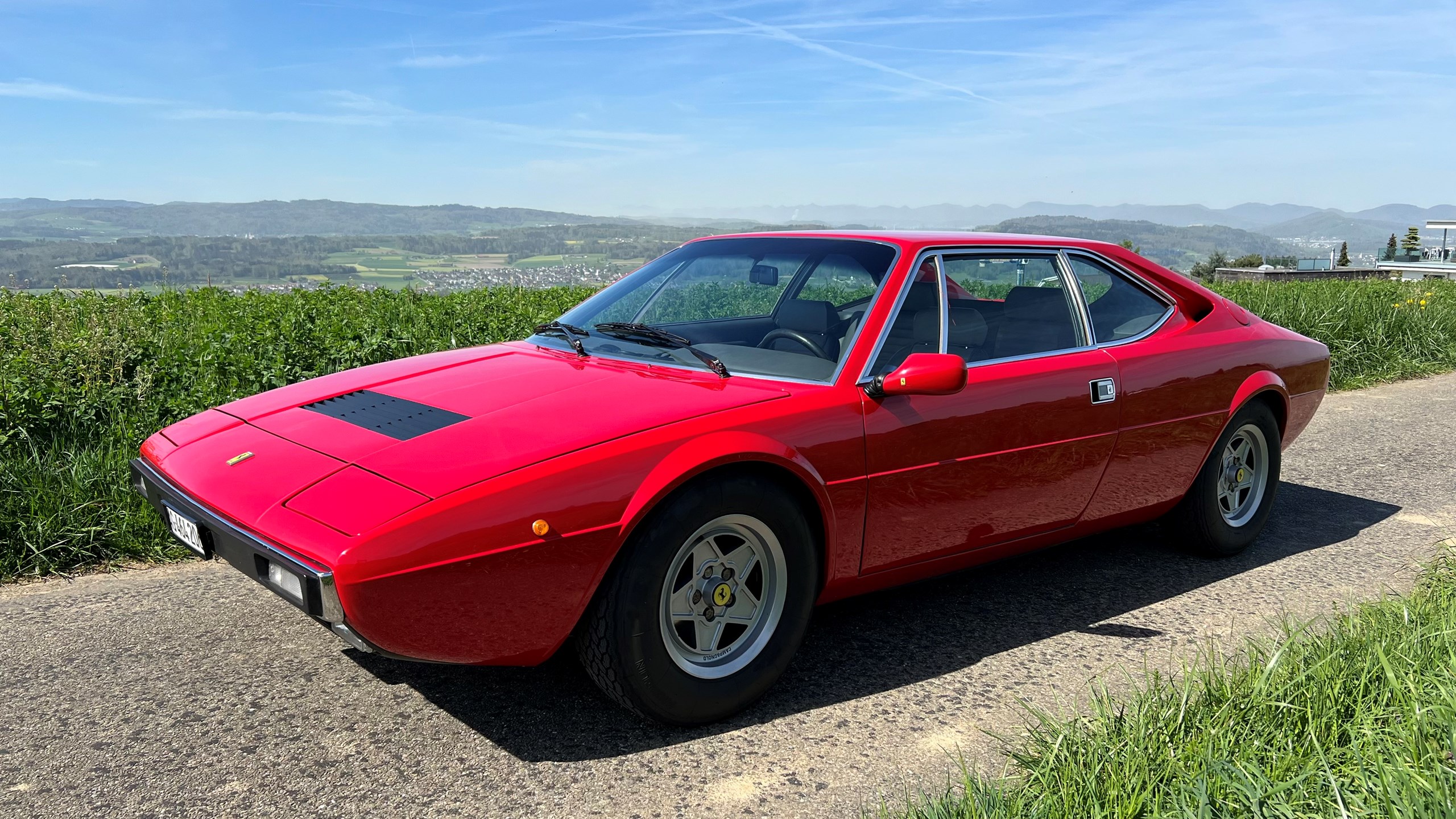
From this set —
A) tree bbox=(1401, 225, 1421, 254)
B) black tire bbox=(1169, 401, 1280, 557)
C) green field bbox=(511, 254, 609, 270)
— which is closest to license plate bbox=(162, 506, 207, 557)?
black tire bbox=(1169, 401, 1280, 557)

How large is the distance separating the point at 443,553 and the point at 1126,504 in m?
2.91

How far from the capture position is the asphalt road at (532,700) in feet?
8.52

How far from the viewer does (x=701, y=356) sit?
11.2 ft

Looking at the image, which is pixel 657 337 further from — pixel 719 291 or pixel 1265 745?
pixel 1265 745

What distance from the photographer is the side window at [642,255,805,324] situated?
3967 millimetres

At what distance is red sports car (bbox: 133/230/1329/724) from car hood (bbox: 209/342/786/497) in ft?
0.04

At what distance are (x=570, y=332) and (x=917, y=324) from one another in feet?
4.37

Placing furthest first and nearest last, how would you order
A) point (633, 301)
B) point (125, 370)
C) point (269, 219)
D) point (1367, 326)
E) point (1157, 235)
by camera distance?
point (269, 219)
point (1157, 235)
point (1367, 326)
point (125, 370)
point (633, 301)

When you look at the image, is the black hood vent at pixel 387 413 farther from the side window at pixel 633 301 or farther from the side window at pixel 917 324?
the side window at pixel 917 324

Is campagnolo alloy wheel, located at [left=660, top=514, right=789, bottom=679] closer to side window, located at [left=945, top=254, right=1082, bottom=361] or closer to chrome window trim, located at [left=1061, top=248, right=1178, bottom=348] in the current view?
side window, located at [left=945, top=254, right=1082, bottom=361]

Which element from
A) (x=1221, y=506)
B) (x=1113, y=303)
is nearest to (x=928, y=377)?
(x=1113, y=303)

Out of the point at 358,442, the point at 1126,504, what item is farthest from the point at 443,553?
the point at 1126,504

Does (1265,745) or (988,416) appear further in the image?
(988,416)

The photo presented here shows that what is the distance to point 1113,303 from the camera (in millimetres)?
4301
